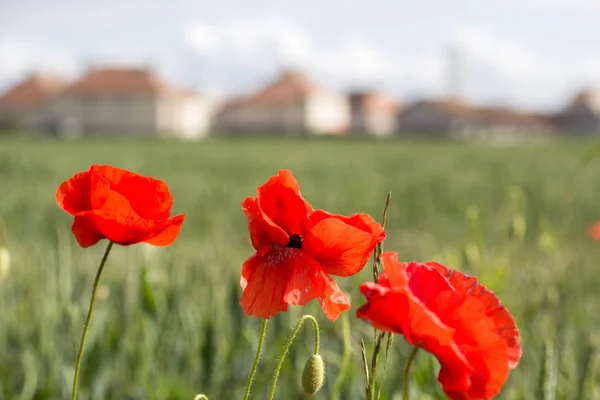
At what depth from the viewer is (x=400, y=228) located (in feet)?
21.1

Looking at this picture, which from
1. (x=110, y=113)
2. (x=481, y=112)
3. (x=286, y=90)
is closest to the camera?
(x=110, y=113)

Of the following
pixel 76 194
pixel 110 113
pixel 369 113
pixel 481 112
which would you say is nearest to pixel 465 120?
pixel 481 112

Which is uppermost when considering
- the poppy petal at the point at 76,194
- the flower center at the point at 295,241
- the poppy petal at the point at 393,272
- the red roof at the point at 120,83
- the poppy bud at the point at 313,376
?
the poppy petal at the point at 76,194

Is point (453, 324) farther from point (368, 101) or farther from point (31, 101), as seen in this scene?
point (368, 101)

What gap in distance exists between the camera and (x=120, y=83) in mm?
76125

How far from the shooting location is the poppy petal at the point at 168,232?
783 mm

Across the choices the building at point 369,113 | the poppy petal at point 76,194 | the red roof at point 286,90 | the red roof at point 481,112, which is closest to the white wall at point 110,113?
the red roof at point 286,90

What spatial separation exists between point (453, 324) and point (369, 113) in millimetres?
86656

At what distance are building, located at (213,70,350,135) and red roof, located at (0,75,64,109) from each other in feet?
57.3

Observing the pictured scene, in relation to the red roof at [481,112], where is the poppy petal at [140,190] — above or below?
above

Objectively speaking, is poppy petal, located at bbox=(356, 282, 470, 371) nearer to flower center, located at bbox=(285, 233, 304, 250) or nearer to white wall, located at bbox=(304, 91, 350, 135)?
flower center, located at bbox=(285, 233, 304, 250)

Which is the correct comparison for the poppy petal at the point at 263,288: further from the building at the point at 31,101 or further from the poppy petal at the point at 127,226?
the building at the point at 31,101

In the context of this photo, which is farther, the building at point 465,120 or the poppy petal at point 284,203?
the building at point 465,120

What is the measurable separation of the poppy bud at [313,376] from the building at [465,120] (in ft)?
253
